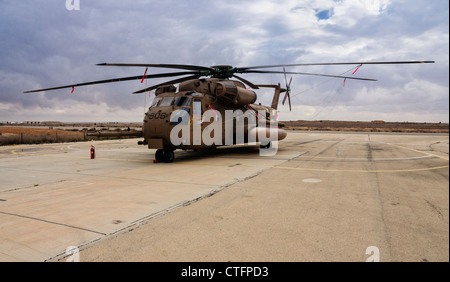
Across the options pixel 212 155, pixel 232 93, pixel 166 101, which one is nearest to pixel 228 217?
pixel 166 101

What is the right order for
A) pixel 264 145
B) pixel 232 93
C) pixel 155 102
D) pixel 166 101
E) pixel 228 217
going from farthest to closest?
pixel 264 145, pixel 232 93, pixel 155 102, pixel 166 101, pixel 228 217

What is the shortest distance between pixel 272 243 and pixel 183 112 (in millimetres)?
9001

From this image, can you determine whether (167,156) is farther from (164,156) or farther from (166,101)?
(166,101)

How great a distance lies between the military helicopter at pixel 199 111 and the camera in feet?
39.6

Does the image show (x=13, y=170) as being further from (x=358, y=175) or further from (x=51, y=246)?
(x=358, y=175)

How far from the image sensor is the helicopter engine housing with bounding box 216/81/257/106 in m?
13.7

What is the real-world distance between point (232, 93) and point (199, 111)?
78.3 inches

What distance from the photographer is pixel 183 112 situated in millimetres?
12336

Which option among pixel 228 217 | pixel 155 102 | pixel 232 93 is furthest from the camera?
pixel 232 93

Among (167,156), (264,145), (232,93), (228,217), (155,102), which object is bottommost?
(228,217)

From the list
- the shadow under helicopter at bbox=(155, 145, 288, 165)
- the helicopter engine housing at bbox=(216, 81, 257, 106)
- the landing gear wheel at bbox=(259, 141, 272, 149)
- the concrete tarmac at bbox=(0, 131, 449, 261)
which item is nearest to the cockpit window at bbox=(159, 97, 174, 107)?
the helicopter engine housing at bbox=(216, 81, 257, 106)

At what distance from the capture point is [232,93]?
1402 cm

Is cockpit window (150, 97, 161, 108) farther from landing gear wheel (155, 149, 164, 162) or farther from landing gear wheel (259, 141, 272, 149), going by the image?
landing gear wheel (259, 141, 272, 149)
